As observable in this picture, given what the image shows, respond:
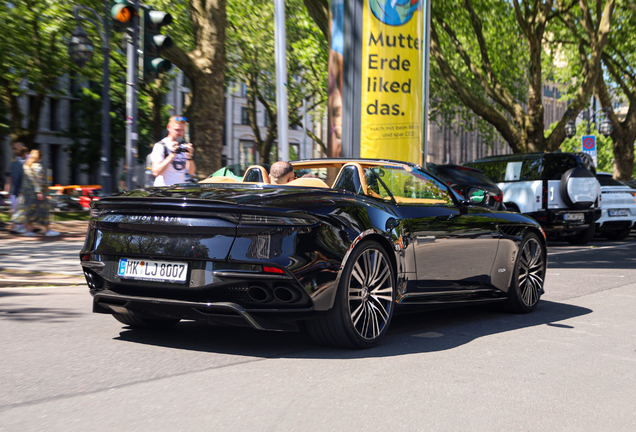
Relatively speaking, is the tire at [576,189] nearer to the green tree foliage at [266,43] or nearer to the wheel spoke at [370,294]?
the wheel spoke at [370,294]

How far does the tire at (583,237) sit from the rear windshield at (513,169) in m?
1.70

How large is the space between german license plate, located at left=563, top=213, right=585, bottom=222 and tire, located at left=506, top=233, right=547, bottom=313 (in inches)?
339

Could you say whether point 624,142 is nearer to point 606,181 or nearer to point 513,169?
point 606,181

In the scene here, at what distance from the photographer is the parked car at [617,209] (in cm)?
1794

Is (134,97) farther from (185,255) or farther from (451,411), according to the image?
(451,411)

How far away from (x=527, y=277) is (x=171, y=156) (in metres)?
3.99

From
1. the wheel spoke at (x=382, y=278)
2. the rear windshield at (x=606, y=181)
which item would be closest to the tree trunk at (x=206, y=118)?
the wheel spoke at (x=382, y=278)

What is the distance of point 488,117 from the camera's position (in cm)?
2183

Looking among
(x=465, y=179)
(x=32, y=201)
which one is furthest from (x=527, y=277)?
(x=32, y=201)

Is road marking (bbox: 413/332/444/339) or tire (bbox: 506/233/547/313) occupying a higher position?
tire (bbox: 506/233/547/313)

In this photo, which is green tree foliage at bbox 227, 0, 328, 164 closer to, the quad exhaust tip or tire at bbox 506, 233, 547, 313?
tire at bbox 506, 233, 547, 313

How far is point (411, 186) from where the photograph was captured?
20.2 feet

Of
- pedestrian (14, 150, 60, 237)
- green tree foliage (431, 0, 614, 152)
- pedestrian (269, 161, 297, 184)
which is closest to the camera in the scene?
pedestrian (269, 161, 297, 184)

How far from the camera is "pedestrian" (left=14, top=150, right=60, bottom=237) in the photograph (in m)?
14.9
